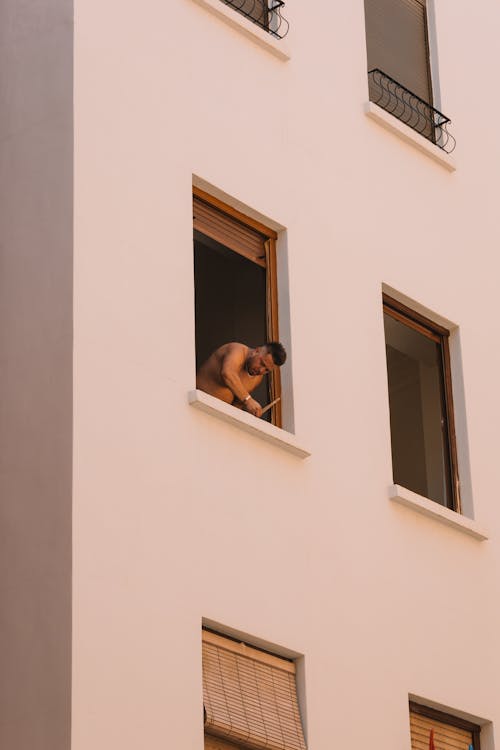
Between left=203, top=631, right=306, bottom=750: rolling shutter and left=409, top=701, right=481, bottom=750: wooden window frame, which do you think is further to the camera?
left=409, top=701, right=481, bottom=750: wooden window frame

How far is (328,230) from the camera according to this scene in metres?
16.7

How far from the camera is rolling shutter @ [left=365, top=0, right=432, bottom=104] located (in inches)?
736

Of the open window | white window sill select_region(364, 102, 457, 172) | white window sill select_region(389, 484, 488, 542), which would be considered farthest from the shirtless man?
white window sill select_region(364, 102, 457, 172)

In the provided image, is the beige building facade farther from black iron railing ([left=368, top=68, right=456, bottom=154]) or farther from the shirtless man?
the shirtless man

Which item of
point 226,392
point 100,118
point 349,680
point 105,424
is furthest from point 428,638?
point 100,118

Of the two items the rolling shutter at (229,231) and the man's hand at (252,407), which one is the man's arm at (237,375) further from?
the rolling shutter at (229,231)

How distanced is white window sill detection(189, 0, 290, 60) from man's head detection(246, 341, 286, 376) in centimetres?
300

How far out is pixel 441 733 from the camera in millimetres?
16016

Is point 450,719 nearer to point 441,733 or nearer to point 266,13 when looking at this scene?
point 441,733

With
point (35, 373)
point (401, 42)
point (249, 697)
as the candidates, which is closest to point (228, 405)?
point (35, 373)

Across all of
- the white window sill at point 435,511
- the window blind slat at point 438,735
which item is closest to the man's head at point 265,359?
the white window sill at point 435,511

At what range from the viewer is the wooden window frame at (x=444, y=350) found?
17406 mm

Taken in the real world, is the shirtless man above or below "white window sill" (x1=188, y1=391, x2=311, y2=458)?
above

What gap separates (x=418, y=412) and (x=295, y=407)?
2.45 meters
